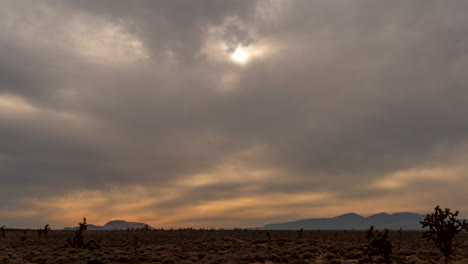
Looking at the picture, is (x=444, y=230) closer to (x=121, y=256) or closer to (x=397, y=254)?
(x=397, y=254)

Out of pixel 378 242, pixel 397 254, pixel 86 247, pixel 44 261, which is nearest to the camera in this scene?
pixel 378 242

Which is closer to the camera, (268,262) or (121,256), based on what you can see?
(268,262)

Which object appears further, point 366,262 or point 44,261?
point 44,261

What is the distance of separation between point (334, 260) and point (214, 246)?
1640cm

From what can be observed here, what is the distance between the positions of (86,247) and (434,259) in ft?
112

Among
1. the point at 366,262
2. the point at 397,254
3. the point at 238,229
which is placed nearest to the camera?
the point at 366,262

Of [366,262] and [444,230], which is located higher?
[444,230]

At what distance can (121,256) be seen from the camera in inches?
1205

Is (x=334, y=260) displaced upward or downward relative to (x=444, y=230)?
downward

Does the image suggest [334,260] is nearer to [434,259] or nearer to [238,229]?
[434,259]

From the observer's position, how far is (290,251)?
33062mm

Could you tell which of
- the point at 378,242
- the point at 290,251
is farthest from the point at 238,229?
the point at 378,242

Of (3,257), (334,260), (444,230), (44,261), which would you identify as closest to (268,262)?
(334,260)

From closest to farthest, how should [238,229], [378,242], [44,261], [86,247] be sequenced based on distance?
[378,242] < [44,261] < [86,247] < [238,229]
